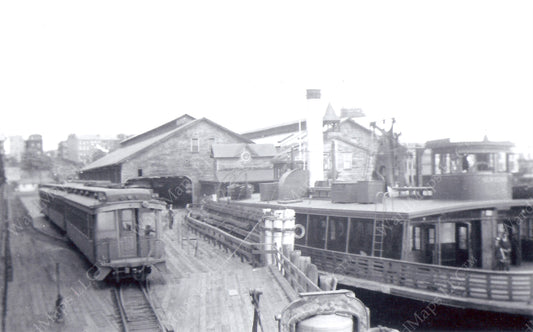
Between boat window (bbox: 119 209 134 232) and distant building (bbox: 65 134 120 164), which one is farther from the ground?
distant building (bbox: 65 134 120 164)

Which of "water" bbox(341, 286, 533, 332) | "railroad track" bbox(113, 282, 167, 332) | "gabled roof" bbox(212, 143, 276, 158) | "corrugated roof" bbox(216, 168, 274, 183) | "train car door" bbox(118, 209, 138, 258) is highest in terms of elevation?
"gabled roof" bbox(212, 143, 276, 158)

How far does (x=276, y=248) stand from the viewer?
47.4 feet

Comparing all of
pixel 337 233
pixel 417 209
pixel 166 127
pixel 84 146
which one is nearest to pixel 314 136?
pixel 337 233

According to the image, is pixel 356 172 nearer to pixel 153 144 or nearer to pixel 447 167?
pixel 153 144

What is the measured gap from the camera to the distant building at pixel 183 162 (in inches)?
1437

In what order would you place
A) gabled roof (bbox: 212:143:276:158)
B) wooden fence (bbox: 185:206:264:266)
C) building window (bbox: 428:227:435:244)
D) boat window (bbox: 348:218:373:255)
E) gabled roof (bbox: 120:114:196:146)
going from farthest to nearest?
gabled roof (bbox: 120:114:196:146), gabled roof (bbox: 212:143:276:158), boat window (bbox: 348:218:373:255), building window (bbox: 428:227:435:244), wooden fence (bbox: 185:206:264:266)

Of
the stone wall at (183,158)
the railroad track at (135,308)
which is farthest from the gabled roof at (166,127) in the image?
the railroad track at (135,308)

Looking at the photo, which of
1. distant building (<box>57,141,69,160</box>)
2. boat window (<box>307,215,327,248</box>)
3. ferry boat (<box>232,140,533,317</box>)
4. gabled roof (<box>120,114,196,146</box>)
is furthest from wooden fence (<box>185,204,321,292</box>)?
distant building (<box>57,141,69,160</box>)

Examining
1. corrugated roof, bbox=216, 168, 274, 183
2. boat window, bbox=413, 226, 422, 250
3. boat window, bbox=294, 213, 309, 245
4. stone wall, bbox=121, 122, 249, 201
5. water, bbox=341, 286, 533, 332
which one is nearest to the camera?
water, bbox=341, 286, 533, 332

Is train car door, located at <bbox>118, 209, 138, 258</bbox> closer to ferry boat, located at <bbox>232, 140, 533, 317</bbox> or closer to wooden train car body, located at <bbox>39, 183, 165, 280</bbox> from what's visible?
wooden train car body, located at <bbox>39, 183, 165, 280</bbox>

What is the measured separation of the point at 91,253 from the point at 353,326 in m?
9.26

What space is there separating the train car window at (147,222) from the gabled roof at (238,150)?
80.9 ft

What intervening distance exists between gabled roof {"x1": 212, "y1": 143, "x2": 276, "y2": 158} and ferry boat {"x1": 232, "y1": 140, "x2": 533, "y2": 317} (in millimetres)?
20026

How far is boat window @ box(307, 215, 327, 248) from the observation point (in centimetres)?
1857
